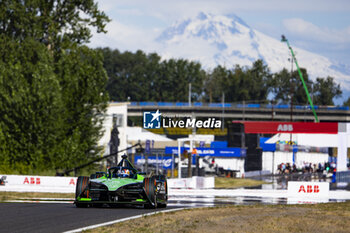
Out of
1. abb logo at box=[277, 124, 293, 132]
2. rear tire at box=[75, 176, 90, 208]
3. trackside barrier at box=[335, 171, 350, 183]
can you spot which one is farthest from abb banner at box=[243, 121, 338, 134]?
rear tire at box=[75, 176, 90, 208]

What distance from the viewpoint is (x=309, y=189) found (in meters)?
30.0

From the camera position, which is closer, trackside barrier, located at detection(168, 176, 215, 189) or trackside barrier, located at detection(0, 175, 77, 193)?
trackside barrier, located at detection(0, 175, 77, 193)

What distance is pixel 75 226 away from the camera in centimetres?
1313

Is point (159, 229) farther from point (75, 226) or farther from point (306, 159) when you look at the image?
point (306, 159)

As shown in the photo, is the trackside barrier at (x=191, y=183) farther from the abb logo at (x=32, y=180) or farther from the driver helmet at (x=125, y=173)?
the driver helmet at (x=125, y=173)

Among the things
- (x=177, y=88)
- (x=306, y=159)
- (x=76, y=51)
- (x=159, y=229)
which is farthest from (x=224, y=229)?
(x=177, y=88)

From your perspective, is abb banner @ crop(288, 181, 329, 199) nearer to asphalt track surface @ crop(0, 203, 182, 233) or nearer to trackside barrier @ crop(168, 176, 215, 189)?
trackside barrier @ crop(168, 176, 215, 189)

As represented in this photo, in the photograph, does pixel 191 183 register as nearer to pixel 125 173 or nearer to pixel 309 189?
pixel 309 189

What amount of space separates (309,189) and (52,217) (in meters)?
17.8

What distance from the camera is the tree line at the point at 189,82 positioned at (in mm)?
164625

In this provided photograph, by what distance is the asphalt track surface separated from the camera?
12703 millimetres

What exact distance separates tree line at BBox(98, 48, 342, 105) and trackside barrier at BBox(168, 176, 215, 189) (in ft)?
394

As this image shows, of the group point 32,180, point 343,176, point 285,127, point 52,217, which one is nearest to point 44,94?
point 32,180

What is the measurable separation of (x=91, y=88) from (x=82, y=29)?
28.7 ft
